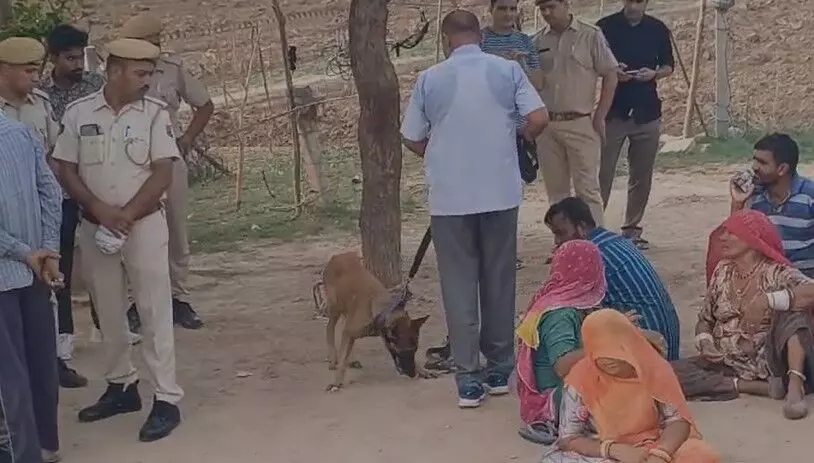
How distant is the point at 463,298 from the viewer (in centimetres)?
598

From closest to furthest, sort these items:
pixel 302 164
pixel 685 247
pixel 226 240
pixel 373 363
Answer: pixel 373 363 < pixel 685 247 < pixel 226 240 < pixel 302 164

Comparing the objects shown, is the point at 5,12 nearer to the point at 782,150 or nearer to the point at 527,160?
the point at 527,160

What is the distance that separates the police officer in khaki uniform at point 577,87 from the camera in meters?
8.47

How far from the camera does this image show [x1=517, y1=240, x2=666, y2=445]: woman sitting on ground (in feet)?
17.2

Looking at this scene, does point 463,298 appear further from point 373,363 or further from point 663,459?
point 663,459

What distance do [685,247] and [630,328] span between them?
16.3ft

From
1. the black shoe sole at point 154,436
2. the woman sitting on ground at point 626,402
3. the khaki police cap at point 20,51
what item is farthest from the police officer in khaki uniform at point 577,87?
the woman sitting on ground at point 626,402

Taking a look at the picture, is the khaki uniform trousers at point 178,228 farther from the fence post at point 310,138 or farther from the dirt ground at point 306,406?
the fence post at point 310,138

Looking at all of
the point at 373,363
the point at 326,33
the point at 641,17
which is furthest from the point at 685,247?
the point at 326,33

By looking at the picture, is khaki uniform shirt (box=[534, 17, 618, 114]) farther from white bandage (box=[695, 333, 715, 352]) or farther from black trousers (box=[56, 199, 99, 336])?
black trousers (box=[56, 199, 99, 336])

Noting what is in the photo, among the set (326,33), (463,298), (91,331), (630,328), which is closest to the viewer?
(630,328)

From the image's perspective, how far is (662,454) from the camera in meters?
4.55

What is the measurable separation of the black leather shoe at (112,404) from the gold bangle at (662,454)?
A: 2.58 m

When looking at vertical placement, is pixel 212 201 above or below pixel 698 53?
below
